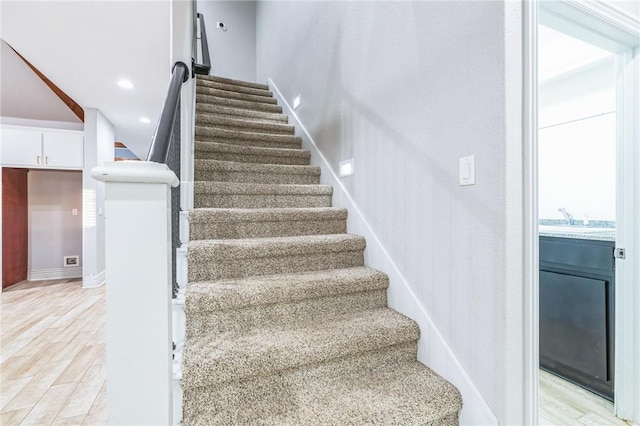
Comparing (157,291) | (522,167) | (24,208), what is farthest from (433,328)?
(24,208)

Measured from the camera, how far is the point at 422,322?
1.51m

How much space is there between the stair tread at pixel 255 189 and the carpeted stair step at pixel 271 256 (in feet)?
1.46

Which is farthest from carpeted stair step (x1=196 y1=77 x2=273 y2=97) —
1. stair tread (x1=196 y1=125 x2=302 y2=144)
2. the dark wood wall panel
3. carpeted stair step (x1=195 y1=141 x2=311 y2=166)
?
the dark wood wall panel

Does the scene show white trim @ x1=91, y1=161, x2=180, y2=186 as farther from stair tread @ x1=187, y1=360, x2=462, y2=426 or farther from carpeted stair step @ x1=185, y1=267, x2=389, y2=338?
stair tread @ x1=187, y1=360, x2=462, y2=426

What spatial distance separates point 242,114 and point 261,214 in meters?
1.76

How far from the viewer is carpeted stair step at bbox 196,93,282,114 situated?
340 centimetres

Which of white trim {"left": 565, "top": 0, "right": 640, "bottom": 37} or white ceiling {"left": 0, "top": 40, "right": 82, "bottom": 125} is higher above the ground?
white ceiling {"left": 0, "top": 40, "right": 82, "bottom": 125}

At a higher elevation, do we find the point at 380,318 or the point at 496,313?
the point at 496,313

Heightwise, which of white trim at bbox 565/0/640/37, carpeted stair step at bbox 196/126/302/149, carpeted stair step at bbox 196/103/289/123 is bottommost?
carpeted stair step at bbox 196/126/302/149

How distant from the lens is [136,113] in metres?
4.71

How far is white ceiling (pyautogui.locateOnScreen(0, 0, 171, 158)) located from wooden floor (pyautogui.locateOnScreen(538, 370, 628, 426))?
383 cm

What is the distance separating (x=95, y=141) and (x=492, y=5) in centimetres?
522

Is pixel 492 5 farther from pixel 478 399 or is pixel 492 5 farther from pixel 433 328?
pixel 478 399

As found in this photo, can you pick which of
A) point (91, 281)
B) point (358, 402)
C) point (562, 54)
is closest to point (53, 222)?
point (91, 281)
